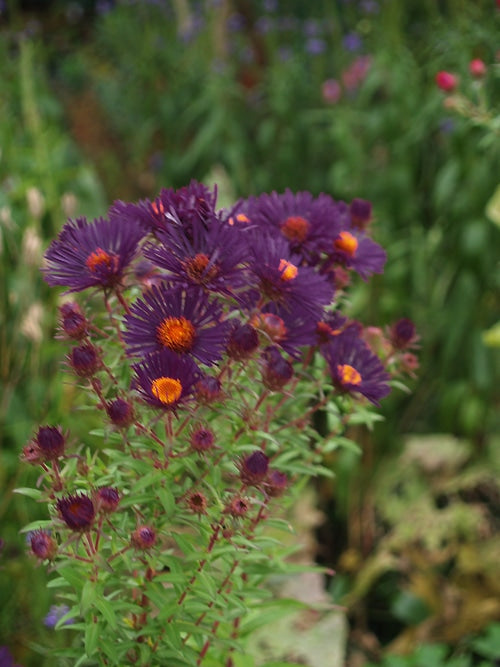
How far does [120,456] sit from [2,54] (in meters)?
2.60

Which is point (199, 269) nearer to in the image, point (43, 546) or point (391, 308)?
point (43, 546)

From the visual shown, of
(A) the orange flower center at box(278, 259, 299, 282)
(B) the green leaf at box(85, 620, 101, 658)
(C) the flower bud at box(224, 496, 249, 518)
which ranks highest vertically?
(A) the orange flower center at box(278, 259, 299, 282)

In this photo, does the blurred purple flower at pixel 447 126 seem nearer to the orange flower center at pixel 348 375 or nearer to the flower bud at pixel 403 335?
the flower bud at pixel 403 335

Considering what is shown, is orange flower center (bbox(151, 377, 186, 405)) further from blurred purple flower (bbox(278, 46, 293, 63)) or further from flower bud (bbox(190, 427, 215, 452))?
blurred purple flower (bbox(278, 46, 293, 63))

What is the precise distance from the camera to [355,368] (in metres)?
0.73

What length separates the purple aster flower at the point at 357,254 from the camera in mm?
789

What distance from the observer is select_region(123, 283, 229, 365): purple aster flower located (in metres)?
0.62

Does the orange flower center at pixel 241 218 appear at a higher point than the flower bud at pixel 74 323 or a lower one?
higher

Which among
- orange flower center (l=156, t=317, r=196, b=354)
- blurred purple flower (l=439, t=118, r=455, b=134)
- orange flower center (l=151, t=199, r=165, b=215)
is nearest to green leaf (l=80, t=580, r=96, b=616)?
→ orange flower center (l=156, t=317, r=196, b=354)

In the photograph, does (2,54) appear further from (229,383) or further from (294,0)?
(294,0)

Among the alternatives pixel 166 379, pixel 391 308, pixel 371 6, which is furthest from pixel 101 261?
pixel 371 6

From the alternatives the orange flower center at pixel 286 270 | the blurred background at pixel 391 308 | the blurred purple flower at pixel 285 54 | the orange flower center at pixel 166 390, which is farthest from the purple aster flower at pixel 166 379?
the blurred purple flower at pixel 285 54

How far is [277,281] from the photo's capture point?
2.15ft

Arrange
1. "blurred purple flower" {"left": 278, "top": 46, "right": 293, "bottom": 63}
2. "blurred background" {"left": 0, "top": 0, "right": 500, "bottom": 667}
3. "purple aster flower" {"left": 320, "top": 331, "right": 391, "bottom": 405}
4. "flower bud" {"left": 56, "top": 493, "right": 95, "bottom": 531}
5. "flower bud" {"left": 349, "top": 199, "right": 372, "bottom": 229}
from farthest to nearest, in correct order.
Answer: "blurred purple flower" {"left": 278, "top": 46, "right": 293, "bottom": 63} < "blurred background" {"left": 0, "top": 0, "right": 500, "bottom": 667} < "flower bud" {"left": 349, "top": 199, "right": 372, "bottom": 229} < "purple aster flower" {"left": 320, "top": 331, "right": 391, "bottom": 405} < "flower bud" {"left": 56, "top": 493, "right": 95, "bottom": 531}
